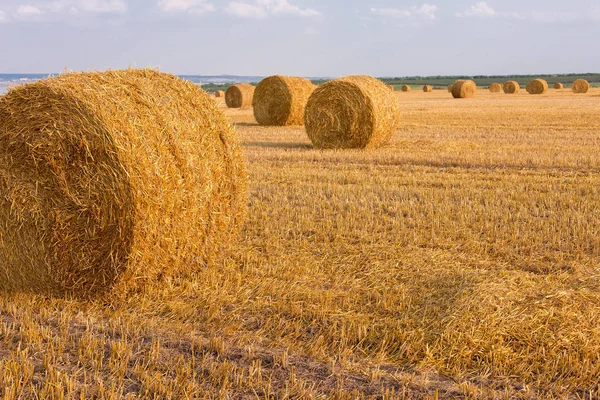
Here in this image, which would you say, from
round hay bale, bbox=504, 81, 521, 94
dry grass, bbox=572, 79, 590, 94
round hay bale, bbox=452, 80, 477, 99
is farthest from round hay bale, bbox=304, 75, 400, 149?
round hay bale, bbox=504, 81, 521, 94

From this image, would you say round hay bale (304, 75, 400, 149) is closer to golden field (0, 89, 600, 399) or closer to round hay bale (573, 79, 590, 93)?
golden field (0, 89, 600, 399)

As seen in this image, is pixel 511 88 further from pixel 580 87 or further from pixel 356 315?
pixel 356 315

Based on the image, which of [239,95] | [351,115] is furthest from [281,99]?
[239,95]

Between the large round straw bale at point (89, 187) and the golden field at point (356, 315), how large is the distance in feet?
0.91

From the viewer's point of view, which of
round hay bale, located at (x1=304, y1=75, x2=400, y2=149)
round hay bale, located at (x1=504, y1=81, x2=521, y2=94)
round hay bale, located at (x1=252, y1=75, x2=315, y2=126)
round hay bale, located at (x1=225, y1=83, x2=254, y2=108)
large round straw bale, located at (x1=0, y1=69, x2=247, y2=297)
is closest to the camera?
large round straw bale, located at (x1=0, y1=69, x2=247, y2=297)

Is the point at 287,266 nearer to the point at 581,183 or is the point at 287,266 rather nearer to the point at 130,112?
the point at 130,112

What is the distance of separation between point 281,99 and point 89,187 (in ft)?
51.2

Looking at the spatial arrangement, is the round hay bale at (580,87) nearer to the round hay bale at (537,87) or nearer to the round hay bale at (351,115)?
the round hay bale at (537,87)

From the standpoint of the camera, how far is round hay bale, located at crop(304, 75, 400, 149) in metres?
14.7

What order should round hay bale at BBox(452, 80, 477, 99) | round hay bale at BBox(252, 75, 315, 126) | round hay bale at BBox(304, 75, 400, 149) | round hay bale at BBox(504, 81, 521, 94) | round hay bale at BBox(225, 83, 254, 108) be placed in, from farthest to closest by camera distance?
round hay bale at BBox(504, 81, 521, 94)
round hay bale at BBox(452, 80, 477, 99)
round hay bale at BBox(225, 83, 254, 108)
round hay bale at BBox(252, 75, 315, 126)
round hay bale at BBox(304, 75, 400, 149)

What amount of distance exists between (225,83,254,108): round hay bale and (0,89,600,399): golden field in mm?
21627

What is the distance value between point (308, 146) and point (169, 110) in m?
9.90

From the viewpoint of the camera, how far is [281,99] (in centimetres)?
2048

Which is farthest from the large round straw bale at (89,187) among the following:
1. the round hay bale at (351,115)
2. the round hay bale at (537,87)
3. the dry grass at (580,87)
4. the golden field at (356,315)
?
the dry grass at (580,87)
